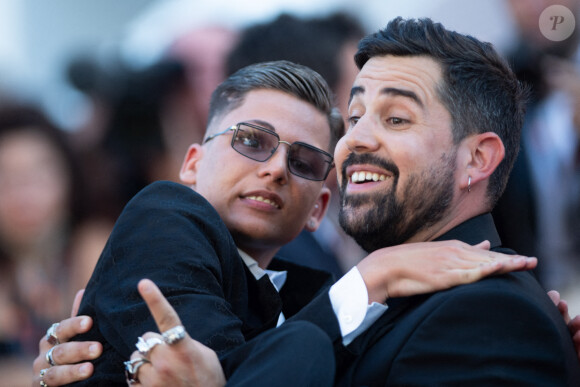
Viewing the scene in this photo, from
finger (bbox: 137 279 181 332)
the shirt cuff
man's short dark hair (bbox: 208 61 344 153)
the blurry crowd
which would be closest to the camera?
finger (bbox: 137 279 181 332)

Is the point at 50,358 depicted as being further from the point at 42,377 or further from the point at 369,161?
the point at 369,161

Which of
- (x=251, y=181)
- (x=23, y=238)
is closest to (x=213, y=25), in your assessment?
(x=23, y=238)

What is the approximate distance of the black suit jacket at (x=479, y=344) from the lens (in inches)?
93.1

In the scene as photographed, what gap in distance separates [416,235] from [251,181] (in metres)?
0.80

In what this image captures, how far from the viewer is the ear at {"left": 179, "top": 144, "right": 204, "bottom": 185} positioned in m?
3.79

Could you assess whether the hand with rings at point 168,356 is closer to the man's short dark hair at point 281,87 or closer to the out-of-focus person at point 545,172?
the man's short dark hair at point 281,87

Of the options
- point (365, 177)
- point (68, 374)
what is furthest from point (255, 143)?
point (68, 374)

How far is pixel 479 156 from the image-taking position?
10.3 ft

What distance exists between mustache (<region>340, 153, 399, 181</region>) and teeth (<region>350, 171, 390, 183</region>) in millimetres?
43

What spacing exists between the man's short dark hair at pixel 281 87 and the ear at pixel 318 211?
248mm

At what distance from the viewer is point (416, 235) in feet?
10.2

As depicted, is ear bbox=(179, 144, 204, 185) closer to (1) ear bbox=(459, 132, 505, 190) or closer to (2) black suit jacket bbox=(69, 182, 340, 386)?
(2) black suit jacket bbox=(69, 182, 340, 386)

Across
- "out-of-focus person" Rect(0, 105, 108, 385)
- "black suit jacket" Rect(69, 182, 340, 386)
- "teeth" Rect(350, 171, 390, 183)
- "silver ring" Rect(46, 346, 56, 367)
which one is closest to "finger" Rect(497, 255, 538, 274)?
"black suit jacket" Rect(69, 182, 340, 386)

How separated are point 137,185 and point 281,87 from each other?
1.63 m
